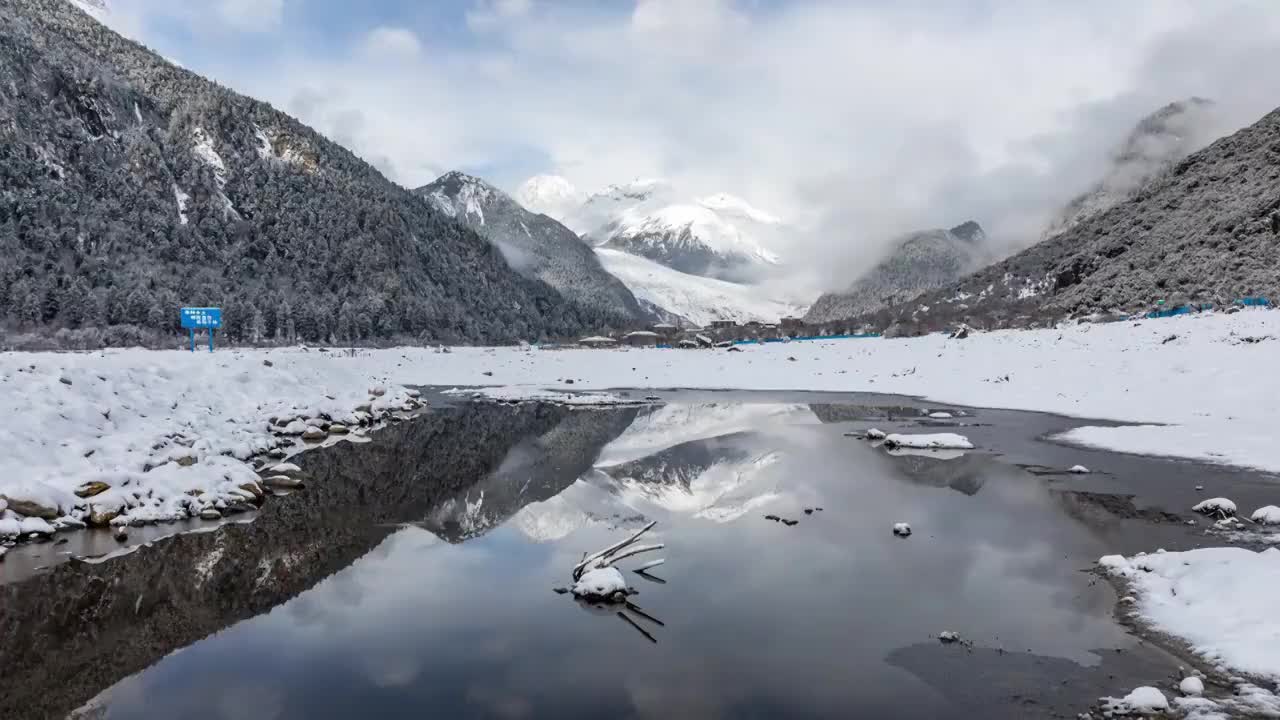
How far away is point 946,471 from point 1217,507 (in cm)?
699

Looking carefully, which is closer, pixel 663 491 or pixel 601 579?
pixel 601 579

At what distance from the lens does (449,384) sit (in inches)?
2389

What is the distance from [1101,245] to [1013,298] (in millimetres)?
30623

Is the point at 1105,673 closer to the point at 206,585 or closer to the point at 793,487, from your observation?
the point at 793,487

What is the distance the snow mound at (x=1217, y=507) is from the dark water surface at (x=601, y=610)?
1.46 m

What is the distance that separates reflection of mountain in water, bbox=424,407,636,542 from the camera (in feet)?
54.3

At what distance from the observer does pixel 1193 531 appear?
13.8 meters

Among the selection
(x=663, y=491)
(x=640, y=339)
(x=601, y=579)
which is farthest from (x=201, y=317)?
(x=640, y=339)

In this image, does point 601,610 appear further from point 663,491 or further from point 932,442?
point 932,442

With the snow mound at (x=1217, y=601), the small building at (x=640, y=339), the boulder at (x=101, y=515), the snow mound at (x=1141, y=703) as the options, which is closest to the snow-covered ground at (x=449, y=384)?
the boulder at (x=101, y=515)

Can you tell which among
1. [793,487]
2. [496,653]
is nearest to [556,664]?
[496,653]

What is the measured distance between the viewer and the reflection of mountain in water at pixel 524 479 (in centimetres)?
1655

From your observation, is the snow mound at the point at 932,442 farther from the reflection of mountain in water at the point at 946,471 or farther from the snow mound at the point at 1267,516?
the snow mound at the point at 1267,516

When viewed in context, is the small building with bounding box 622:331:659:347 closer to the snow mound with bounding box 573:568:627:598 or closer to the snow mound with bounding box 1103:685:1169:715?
the snow mound with bounding box 573:568:627:598
